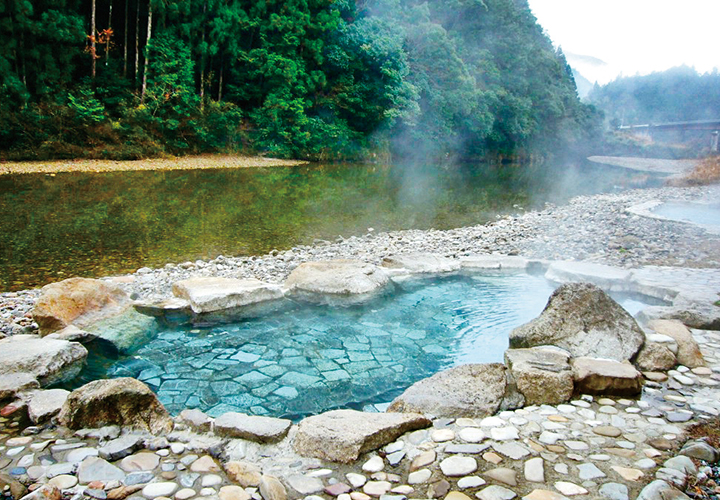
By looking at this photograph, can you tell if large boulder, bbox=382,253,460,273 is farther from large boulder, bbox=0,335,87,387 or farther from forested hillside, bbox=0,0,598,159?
forested hillside, bbox=0,0,598,159

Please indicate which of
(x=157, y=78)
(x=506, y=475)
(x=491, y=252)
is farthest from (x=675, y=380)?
(x=157, y=78)

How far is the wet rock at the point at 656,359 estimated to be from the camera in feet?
13.0

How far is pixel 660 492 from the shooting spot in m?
2.35

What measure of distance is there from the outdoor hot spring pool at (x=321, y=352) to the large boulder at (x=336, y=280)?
0.21m

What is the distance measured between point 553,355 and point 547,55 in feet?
152

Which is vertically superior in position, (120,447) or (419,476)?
(419,476)

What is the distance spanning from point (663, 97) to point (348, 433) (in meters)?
93.9

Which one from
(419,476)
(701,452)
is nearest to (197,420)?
(419,476)

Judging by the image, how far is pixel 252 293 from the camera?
5984 millimetres

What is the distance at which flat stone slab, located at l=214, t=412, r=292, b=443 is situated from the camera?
3.01m

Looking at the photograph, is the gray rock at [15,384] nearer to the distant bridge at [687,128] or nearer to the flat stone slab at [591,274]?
the flat stone slab at [591,274]

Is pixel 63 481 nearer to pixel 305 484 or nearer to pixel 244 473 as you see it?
pixel 244 473

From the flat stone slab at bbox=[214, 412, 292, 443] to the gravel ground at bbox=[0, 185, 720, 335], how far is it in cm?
321

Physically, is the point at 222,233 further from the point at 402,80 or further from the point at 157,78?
the point at 402,80
